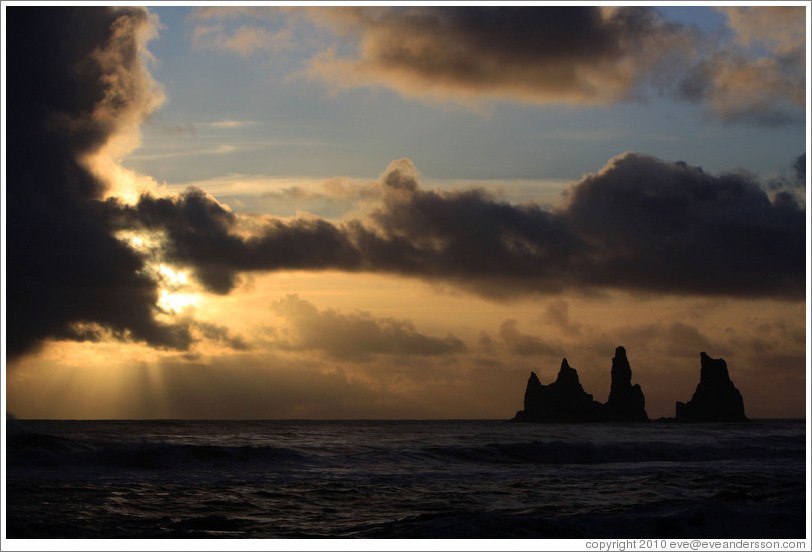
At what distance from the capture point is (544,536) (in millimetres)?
13805

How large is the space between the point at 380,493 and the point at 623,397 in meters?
102

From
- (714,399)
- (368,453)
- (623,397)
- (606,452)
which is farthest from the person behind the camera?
(623,397)

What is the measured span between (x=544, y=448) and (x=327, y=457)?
13.2m

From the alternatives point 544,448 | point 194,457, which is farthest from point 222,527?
point 544,448

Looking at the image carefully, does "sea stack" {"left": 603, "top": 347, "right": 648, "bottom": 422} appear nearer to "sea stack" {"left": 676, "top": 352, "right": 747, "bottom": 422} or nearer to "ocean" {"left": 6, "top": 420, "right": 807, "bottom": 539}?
"sea stack" {"left": 676, "top": 352, "right": 747, "bottom": 422}

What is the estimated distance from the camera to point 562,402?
119688 mm

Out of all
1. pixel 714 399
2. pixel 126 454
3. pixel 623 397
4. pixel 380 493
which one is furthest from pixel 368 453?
pixel 623 397

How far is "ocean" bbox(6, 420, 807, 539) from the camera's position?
14500 millimetres

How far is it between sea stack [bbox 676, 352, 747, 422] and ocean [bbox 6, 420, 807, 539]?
70.5 m

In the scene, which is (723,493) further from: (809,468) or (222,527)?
(222,527)

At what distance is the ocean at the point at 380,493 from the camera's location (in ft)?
47.6

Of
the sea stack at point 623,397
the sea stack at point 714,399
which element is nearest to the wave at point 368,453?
the sea stack at point 714,399

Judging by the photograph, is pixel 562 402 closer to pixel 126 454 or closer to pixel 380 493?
pixel 126 454

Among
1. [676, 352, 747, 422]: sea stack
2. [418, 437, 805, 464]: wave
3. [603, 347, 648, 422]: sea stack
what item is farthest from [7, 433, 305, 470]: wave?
[603, 347, 648, 422]: sea stack
